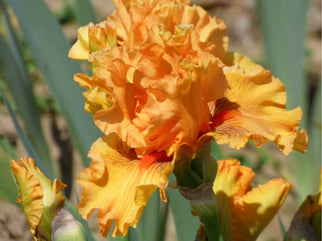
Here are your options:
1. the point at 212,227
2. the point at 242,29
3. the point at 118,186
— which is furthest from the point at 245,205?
the point at 242,29

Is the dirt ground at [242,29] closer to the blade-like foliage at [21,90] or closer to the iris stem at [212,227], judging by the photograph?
the blade-like foliage at [21,90]

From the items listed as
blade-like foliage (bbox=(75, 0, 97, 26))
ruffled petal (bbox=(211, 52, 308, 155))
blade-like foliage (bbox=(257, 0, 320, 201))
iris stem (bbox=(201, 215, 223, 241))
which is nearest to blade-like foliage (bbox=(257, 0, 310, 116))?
blade-like foliage (bbox=(257, 0, 320, 201))

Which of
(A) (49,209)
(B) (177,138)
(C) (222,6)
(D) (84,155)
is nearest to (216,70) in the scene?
(B) (177,138)

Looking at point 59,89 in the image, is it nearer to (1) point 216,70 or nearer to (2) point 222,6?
(1) point 216,70

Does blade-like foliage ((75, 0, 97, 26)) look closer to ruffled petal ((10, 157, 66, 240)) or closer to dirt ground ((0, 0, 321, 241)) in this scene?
ruffled petal ((10, 157, 66, 240))

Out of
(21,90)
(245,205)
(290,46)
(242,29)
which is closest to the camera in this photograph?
(245,205)

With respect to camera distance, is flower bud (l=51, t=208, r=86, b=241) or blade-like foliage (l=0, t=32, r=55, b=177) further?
blade-like foliage (l=0, t=32, r=55, b=177)

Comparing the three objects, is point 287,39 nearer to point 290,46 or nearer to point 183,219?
point 290,46
